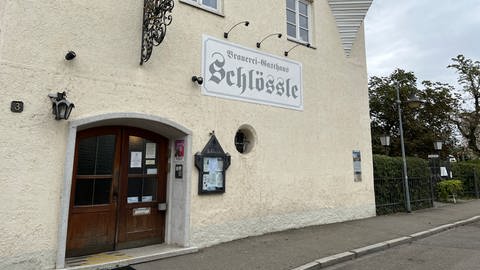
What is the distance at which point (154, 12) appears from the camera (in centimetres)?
576

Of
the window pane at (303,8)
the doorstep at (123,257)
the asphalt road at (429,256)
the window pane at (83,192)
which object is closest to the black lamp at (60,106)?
the window pane at (83,192)

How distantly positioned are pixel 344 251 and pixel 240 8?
590 centimetres

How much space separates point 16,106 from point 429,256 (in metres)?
7.55

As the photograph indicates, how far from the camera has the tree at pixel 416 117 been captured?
2570cm

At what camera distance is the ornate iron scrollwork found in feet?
18.5

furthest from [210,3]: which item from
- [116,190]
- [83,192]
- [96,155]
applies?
[83,192]

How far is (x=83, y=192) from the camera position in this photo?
18.5 ft

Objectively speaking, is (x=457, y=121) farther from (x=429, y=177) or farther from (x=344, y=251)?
(x=344, y=251)

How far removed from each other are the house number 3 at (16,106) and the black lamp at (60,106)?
41 centimetres

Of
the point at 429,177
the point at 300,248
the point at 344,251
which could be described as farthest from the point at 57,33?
the point at 429,177

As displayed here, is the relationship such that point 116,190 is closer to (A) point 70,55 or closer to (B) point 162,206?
(B) point 162,206

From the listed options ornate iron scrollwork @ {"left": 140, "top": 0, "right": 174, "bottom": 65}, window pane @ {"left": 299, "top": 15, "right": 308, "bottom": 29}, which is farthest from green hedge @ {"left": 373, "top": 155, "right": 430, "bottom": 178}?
ornate iron scrollwork @ {"left": 140, "top": 0, "right": 174, "bottom": 65}

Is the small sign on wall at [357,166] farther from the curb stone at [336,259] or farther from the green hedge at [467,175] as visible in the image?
the green hedge at [467,175]

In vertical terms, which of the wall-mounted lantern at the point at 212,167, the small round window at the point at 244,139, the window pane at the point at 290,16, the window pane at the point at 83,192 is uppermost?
the window pane at the point at 290,16
